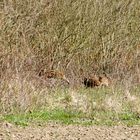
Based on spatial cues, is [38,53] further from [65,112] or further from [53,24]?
[65,112]

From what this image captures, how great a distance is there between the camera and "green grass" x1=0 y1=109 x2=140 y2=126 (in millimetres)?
8864

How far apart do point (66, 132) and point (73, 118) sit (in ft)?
3.39

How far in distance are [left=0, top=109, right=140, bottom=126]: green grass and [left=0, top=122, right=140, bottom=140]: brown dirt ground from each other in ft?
0.80

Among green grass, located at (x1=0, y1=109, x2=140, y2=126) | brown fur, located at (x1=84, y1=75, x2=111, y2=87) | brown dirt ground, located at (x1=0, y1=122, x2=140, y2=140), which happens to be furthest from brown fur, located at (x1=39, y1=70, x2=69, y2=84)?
brown dirt ground, located at (x1=0, y1=122, x2=140, y2=140)

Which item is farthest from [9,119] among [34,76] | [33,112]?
[34,76]

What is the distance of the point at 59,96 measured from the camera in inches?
408

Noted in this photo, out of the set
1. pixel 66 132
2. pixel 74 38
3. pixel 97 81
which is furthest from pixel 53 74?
pixel 66 132

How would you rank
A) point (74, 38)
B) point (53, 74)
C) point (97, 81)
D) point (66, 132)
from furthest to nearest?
point (74, 38) → point (53, 74) → point (97, 81) → point (66, 132)

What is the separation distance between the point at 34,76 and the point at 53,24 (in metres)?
2.27

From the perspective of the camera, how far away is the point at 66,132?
8164mm

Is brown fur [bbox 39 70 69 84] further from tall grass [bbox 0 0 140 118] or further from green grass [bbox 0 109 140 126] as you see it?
green grass [bbox 0 109 140 126]

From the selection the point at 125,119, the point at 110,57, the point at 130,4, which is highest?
the point at 130,4

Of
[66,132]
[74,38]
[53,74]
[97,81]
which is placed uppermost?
[74,38]

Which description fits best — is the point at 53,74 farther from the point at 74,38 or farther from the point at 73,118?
the point at 73,118
